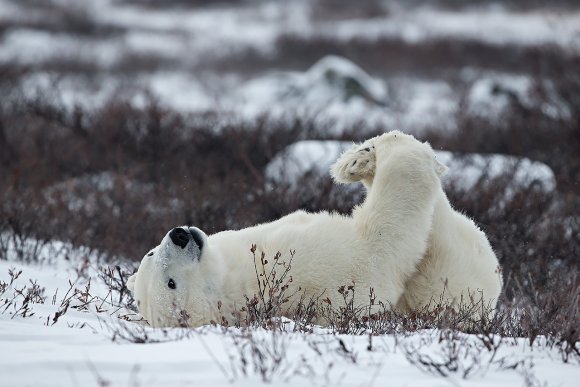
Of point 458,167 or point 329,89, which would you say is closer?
point 458,167

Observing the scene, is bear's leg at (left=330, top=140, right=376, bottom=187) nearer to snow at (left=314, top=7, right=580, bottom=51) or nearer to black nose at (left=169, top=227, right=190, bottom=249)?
black nose at (left=169, top=227, right=190, bottom=249)

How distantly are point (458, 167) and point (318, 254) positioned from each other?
14.5ft

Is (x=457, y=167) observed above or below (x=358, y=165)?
below

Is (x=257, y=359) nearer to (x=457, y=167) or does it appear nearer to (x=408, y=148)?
(x=408, y=148)

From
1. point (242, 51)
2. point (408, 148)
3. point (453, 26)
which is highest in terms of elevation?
point (453, 26)

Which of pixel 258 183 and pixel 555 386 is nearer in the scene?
pixel 555 386

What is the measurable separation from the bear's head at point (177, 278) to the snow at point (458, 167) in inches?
152

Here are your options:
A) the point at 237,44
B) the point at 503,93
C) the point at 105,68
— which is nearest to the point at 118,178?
the point at 503,93

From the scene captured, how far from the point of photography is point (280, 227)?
341cm

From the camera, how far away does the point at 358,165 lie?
11.8 ft

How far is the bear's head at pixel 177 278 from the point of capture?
9.95 ft

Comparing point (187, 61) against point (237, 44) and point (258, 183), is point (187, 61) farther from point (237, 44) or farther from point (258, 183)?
point (258, 183)

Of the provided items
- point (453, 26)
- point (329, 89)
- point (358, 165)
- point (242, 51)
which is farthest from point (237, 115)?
point (453, 26)

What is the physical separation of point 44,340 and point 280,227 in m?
1.12
